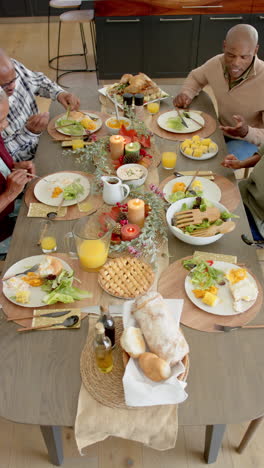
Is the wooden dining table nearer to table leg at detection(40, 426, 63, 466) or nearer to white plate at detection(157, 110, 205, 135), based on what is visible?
table leg at detection(40, 426, 63, 466)

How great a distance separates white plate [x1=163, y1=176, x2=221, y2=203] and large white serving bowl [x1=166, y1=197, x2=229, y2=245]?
123mm

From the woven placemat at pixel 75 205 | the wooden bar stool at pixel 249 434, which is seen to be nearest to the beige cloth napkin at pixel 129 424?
the wooden bar stool at pixel 249 434

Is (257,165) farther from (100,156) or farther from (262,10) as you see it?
(262,10)

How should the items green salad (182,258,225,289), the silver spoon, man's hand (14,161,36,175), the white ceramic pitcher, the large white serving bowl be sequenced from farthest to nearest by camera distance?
man's hand (14,161,36,175), the white ceramic pitcher, the large white serving bowl, green salad (182,258,225,289), the silver spoon

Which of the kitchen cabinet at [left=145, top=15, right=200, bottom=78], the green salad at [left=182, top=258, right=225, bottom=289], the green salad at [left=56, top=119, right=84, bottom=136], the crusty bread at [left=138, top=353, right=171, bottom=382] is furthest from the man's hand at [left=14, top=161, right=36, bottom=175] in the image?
the kitchen cabinet at [left=145, top=15, right=200, bottom=78]

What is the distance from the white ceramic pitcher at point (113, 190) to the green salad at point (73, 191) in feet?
0.46

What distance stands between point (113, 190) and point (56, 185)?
1.09 feet

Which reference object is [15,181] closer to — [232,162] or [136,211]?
[136,211]

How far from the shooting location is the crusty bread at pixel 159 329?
1200mm

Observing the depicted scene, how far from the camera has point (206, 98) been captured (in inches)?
104

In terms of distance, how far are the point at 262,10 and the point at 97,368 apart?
166 inches

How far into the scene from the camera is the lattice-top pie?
4.79 feet

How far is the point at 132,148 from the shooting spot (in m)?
2.04

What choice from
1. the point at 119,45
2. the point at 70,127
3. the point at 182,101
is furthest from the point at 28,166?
the point at 119,45
